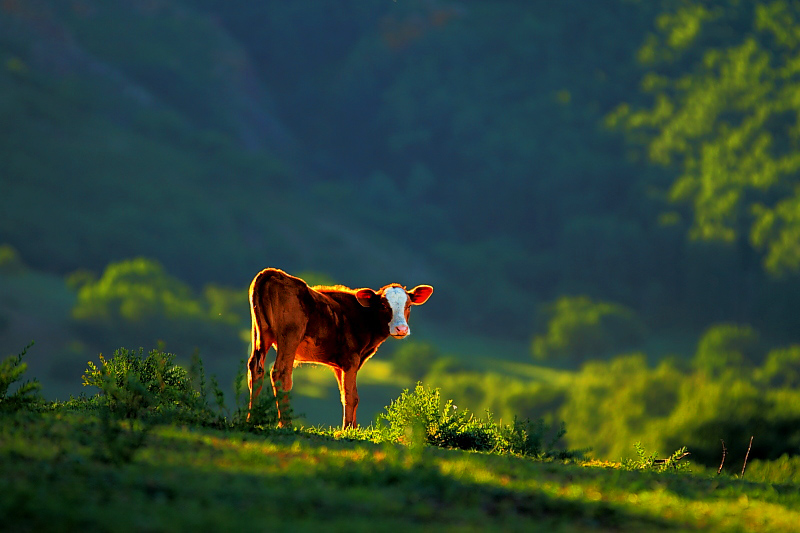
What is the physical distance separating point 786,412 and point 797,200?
65.0m

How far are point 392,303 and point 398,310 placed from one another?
0.53 ft

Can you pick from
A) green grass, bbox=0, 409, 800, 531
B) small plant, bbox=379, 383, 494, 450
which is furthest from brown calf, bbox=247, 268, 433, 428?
green grass, bbox=0, 409, 800, 531

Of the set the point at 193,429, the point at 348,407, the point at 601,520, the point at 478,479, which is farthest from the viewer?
the point at 348,407

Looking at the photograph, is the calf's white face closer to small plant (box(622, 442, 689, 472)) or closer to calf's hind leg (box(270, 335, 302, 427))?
calf's hind leg (box(270, 335, 302, 427))

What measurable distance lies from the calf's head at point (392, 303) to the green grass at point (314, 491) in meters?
4.72

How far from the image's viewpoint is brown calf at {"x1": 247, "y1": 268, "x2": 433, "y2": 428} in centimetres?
1467

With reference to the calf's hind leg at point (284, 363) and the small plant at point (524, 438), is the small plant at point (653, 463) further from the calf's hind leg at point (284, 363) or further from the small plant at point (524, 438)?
the calf's hind leg at point (284, 363)

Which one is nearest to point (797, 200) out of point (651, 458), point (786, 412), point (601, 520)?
point (786, 412)

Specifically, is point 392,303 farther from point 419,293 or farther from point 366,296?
point 419,293

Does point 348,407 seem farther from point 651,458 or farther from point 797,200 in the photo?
point 797,200

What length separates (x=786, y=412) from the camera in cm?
4116

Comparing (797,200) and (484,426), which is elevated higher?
(797,200)

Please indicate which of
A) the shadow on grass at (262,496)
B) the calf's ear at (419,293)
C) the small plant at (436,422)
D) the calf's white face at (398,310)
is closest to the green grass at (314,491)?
the shadow on grass at (262,496)

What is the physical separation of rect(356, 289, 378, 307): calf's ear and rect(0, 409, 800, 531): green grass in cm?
483
